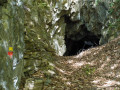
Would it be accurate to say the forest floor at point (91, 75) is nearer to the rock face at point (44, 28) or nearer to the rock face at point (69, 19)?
the rock face at point (44, 28)

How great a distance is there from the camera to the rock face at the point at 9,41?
2.80 metres

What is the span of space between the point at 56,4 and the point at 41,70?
10.5m

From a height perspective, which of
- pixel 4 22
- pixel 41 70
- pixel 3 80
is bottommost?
pixel 41 70

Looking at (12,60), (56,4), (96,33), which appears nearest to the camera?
(12,60)

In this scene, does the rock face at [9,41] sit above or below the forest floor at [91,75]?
above

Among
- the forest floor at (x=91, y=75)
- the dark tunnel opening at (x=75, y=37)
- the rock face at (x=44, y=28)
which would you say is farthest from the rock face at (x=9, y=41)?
the dark tunnel opening at (x=75, y=37)

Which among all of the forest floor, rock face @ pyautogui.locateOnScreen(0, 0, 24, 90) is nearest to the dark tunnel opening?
the forest floor

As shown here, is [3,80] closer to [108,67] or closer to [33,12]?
[108,67]

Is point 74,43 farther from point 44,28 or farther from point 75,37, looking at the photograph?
point 44,28

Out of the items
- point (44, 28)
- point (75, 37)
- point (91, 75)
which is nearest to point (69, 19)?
point (75, 37)

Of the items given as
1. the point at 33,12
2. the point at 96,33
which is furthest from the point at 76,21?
the point at 33,12

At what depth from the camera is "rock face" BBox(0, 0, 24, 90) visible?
280 cm

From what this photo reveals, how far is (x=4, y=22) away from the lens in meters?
2.91

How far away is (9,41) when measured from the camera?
310 cm
